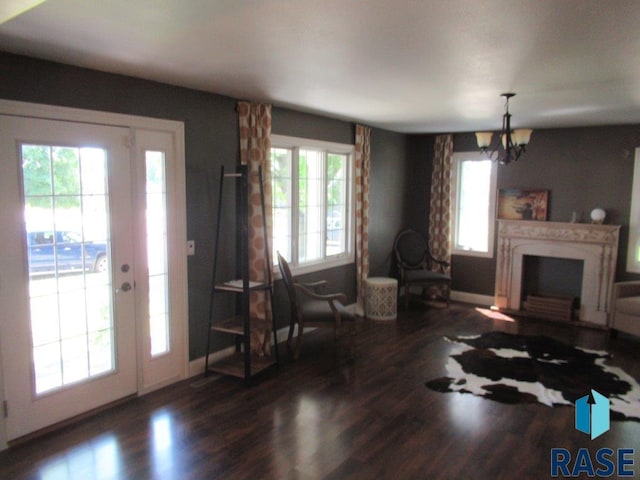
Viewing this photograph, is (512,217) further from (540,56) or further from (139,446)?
(139,446)

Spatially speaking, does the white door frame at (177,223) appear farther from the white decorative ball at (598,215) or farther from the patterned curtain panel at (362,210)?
the white decorative ball at (598,215)

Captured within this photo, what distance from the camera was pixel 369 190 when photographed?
6.35 meters

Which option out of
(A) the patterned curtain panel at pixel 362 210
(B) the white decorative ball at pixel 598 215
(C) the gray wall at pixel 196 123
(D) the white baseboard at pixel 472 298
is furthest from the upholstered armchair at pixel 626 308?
(C) the gray wall at pixel 196 123

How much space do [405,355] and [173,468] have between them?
8.62 ft

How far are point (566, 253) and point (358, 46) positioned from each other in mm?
4694

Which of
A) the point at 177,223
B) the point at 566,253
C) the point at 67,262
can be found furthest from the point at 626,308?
the point at 67,262

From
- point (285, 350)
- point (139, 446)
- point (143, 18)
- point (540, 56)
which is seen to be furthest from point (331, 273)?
point (143, 18)

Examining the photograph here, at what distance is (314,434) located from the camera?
3164 millimetres

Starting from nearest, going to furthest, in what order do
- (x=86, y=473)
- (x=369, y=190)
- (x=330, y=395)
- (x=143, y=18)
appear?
1. (x=143, y=18)
2. (x=86, y=473)
3. (x=330, y=395)
4. (x=369, y=190)

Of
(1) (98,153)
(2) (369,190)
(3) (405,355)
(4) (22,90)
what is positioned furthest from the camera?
(2) (369,190)

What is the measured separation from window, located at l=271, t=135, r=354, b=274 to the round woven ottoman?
48 centimetres

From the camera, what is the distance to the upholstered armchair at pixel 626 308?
506 cm

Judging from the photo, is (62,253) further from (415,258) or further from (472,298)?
(472,298)

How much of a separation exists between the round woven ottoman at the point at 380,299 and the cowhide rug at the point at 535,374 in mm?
990
